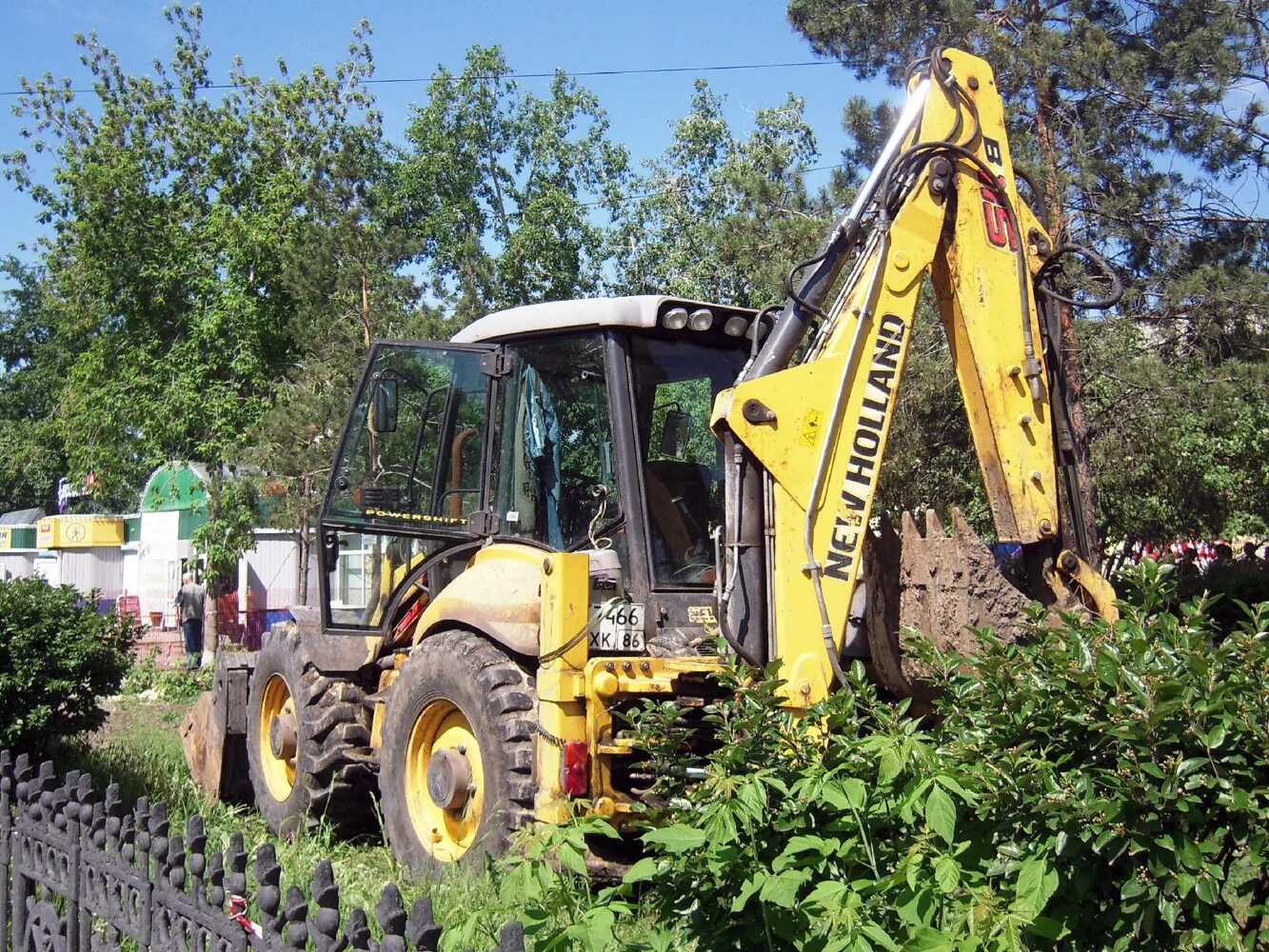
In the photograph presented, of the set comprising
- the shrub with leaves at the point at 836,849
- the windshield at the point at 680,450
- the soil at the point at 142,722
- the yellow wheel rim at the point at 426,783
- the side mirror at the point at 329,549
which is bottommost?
the soil at the point at 142,722

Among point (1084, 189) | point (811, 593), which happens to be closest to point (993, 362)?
point (811, 593)

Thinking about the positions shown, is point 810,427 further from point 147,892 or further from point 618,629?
point 147,892

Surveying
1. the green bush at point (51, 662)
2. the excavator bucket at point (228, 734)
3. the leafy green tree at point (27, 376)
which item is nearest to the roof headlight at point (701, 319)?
the excavator bucket at point (228, 734)

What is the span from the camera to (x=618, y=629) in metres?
5.65

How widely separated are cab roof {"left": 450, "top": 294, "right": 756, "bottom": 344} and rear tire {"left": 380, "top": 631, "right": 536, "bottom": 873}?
64.0 inches

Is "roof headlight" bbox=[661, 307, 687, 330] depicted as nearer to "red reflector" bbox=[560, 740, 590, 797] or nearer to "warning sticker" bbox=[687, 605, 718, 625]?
"warning sticker" bbox=[687, 605, 718, 625]

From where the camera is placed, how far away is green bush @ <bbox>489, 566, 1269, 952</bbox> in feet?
8.43

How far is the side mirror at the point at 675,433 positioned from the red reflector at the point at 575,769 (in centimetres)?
161

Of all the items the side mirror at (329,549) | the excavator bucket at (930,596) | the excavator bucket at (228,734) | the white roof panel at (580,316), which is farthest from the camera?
the excavator bucket at (228,734)

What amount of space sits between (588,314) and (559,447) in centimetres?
70

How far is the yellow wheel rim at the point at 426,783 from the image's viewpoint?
18.5 ft

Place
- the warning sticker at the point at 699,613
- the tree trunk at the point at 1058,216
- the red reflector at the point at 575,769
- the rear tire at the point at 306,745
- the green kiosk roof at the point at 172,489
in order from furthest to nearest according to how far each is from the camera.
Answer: the green kiosk roof at the point at 172,489
the tree trunk at the point at 1058,216
the rear tire at the point at 306,745
the warning sticker at the point at 699,613
the red reflector at the point at 575,769

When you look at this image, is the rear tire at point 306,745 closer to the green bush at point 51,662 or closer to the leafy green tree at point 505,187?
the green bush at point 51,662

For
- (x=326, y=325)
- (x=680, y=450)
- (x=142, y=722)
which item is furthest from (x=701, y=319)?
(x=326, y=325)
